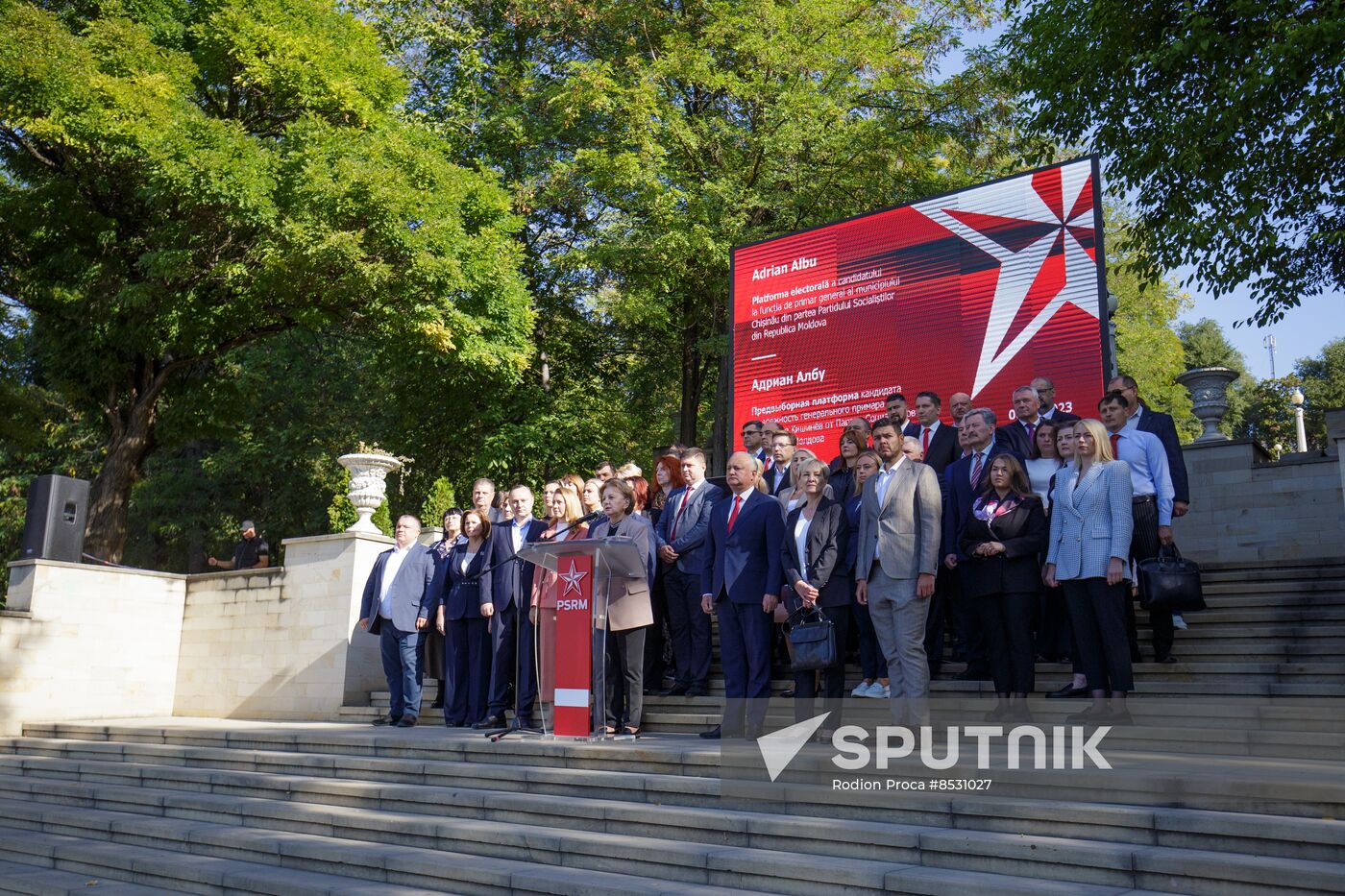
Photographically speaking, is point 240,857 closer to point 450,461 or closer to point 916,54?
point 450,461

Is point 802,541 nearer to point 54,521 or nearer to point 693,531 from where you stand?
point 693,531

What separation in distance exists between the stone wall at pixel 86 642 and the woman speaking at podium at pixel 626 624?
295 inches

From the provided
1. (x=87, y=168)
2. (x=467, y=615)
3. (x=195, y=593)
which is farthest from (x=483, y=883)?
(x=87, y=168)

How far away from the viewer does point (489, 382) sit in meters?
21.0

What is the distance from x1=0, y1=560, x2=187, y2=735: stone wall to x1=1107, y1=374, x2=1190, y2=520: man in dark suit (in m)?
10.9

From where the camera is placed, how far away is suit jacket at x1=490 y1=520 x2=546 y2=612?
8367 mm

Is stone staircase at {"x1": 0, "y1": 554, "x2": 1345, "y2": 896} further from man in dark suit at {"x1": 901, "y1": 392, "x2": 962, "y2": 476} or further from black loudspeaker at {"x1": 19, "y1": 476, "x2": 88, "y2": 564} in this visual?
black loudspeaker at {"x1": 19, "y1": 476, "x2": 88, "y2": 564}

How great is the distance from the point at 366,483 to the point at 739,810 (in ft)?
25.1

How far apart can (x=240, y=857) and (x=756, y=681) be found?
320cm

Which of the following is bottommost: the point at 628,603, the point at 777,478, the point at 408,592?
the point at 628,603

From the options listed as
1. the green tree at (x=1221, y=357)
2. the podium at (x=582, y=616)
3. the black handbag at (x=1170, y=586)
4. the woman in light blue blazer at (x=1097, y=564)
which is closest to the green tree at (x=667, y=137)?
the podium at (x=582, y=616)

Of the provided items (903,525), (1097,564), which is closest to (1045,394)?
(1097,564)

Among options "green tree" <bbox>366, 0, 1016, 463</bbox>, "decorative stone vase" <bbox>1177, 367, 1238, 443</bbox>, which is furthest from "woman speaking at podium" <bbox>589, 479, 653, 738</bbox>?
"green tree" <bbox>366, 0, 1016, 463</bbox>

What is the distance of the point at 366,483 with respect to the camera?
1183 centimetres
